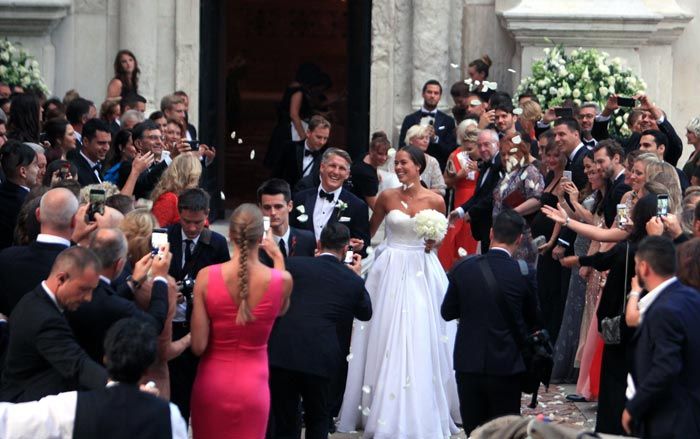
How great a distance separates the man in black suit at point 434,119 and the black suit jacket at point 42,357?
8.48 metres

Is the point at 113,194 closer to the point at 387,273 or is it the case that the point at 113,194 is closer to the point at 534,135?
the point at 387,273

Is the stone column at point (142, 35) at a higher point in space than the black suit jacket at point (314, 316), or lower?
higher

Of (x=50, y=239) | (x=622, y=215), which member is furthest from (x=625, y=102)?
(x=50, y=239)

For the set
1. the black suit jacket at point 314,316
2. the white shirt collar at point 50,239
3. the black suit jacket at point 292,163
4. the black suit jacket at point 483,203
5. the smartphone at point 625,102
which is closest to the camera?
the white shirt collar at point 50,239

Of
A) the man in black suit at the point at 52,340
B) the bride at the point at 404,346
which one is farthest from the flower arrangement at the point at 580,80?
the man in black suit at the point at 52,340

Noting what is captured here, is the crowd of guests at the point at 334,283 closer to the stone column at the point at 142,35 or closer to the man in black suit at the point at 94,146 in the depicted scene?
the man in black suit at the point at 94,146

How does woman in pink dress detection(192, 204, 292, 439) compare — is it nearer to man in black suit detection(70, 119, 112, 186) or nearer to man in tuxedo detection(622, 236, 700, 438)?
man in tuxedo detection(622, 236, 700, 438)

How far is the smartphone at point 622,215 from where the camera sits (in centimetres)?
1032

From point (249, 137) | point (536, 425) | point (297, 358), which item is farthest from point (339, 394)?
point (249, 137)

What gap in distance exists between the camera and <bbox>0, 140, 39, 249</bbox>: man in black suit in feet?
35.1

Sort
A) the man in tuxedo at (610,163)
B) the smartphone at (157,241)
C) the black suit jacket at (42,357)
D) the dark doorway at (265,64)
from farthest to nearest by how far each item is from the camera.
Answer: the dark doorway at (265,64) < the man in tuxedo at (610,163) < the smartphone at (157,241) < the black suit jacket at (42,357)

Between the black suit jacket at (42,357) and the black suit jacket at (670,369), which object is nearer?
the black suit jacket at (42,357)

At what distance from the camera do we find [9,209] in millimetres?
10719

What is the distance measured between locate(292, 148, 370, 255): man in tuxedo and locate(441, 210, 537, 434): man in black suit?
5.95 feet
